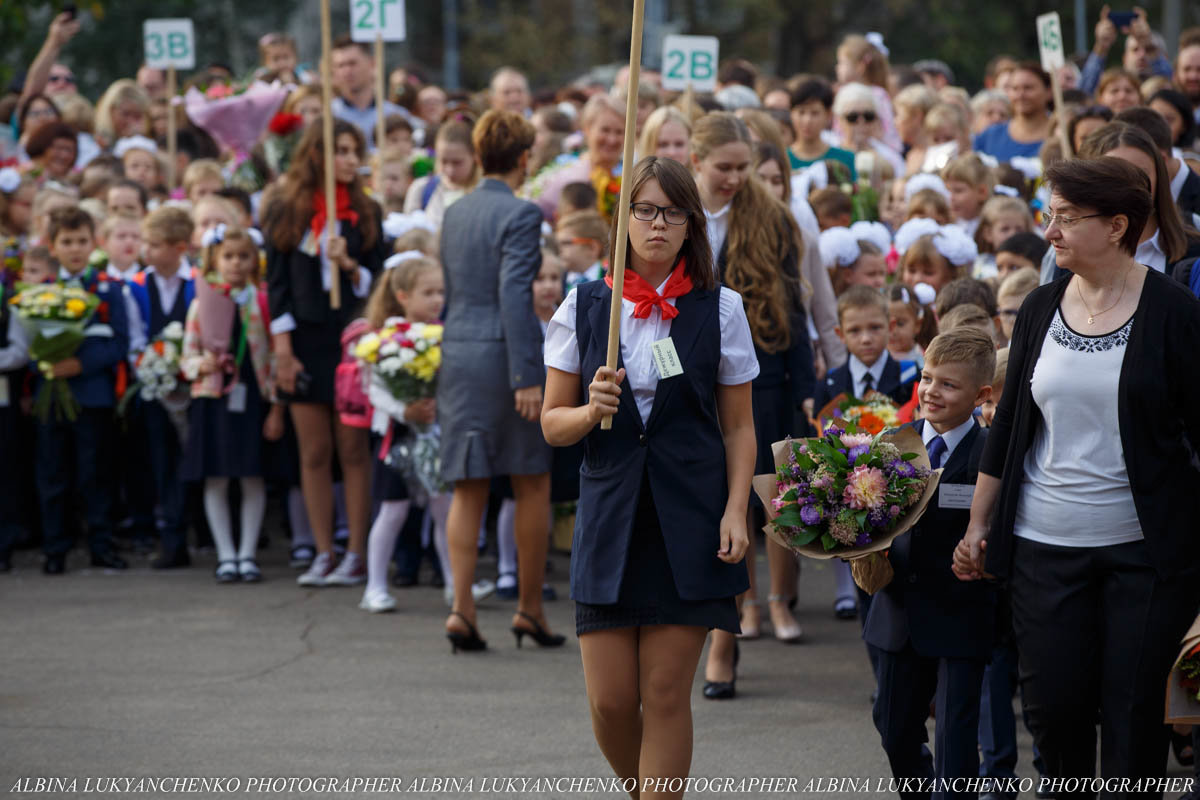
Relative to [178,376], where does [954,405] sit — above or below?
above

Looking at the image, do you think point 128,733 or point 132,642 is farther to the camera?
point 132,642

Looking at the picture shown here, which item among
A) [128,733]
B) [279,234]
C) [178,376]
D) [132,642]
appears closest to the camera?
[128,733]

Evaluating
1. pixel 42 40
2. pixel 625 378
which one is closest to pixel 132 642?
pixel 625 378

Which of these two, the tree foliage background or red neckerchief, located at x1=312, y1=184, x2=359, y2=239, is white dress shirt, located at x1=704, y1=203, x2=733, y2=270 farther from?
the tree foliage background

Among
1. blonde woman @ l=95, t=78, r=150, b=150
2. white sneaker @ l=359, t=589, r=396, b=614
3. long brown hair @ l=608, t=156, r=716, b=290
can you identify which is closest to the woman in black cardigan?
long brown hair @ l=608, t=156, r=716, b=290

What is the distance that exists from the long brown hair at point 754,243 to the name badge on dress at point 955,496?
6.93ft

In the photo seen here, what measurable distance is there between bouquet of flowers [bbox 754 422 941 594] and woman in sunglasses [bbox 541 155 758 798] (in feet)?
0.70

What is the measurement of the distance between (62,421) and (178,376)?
0.86m

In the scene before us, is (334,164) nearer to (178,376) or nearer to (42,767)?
(178,376)

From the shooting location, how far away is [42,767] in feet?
20.4

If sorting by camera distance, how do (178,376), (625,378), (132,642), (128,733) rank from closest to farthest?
1. (625,378)
2. (128,733)
3. (132,642)
4. (178,376)

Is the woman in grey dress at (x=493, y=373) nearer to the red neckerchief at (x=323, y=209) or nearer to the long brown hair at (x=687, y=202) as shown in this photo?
the red neckerchief at (x=323, y=209)

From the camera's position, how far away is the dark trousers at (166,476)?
34.3 feet

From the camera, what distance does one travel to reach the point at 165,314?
10.5 meters
